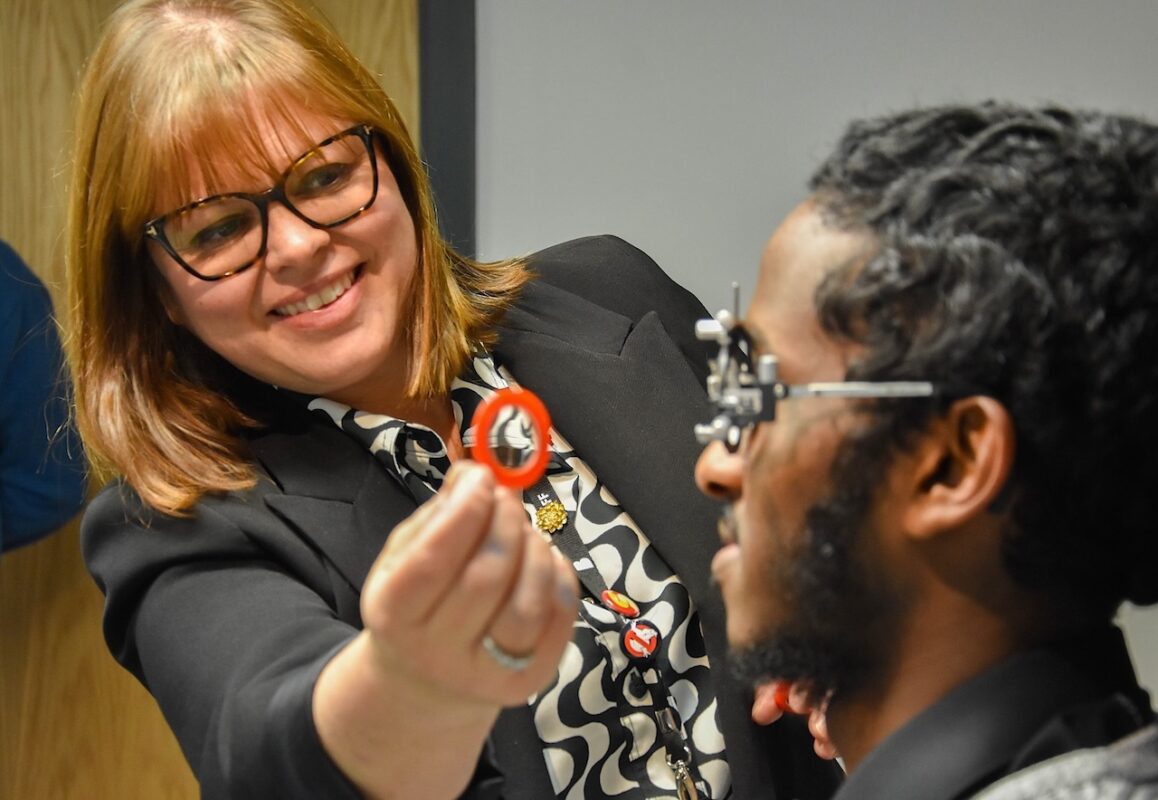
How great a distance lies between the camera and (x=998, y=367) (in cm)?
85

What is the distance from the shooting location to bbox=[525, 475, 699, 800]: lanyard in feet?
4.25

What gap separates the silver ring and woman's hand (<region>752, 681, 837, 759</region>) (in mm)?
281

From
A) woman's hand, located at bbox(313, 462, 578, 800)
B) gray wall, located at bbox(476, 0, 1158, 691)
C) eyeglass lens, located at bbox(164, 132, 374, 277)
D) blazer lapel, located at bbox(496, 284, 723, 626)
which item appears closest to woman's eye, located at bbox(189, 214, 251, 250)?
eyeglass lens, located at bbox(164, 132, 374, 277)

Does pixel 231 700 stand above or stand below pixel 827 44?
below

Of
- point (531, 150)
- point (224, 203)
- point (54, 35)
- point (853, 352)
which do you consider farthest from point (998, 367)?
point (54, 35)

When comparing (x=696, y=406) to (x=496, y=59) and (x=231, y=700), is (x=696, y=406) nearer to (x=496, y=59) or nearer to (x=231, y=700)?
(x=231, y=700)

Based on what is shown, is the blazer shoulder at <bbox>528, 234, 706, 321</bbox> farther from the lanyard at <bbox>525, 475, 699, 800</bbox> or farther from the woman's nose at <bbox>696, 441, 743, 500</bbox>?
the woman's nose at <bbox>696, 441, 743, 500</bbox>

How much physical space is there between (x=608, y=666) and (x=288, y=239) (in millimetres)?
506

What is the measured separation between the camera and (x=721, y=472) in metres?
0.99

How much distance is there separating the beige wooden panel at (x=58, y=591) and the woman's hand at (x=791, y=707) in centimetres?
155

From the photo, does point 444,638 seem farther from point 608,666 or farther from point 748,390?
point 608,666

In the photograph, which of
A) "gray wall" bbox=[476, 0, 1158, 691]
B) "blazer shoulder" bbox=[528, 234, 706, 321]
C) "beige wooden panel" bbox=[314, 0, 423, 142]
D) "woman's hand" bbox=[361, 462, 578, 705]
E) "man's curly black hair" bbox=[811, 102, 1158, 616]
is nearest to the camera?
"woman's hand" bbox=[361, 462, 578, 705]

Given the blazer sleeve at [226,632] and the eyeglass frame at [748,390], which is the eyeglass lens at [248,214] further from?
the eyeglass frame at [748,390]

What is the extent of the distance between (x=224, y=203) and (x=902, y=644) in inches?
28.3
